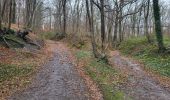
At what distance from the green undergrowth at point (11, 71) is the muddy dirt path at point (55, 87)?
79 cm

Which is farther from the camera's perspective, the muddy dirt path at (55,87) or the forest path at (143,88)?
the forest path at (143,88)

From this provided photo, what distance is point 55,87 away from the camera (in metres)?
15.2

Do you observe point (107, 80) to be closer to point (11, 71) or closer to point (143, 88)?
point (143, 88)

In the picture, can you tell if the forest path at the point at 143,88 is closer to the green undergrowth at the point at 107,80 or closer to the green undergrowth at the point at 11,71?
the green undergrowth at the point at 107,80

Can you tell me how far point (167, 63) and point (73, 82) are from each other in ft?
31.3

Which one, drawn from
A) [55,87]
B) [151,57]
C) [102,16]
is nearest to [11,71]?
[55,87]

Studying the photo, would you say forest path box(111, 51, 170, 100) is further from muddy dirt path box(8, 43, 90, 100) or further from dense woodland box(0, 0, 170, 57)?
dense woodland box(0, 0, 170, 57)

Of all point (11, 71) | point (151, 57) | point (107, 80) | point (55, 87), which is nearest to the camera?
point (55, 87)

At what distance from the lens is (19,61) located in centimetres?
2183

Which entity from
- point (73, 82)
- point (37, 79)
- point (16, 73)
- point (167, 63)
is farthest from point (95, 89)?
point (167, 63)

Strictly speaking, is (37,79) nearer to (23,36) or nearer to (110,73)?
(110,73)

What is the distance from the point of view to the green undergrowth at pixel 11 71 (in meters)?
16.6

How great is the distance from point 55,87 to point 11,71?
3833mm

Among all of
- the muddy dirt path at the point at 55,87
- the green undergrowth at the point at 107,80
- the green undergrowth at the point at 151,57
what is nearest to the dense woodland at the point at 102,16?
the green undergrowth at the point at 151,57
